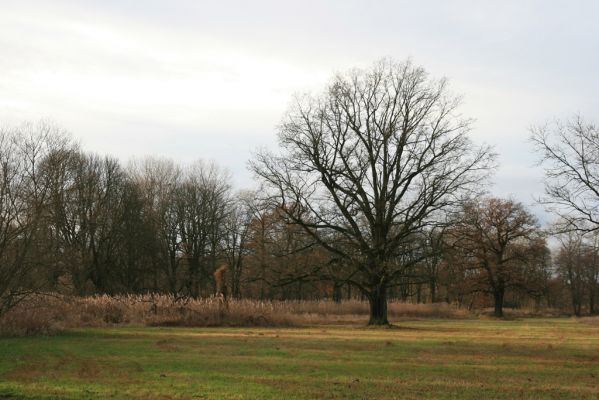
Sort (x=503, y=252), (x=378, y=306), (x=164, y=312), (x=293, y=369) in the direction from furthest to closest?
(x=503, y=252), (x=378, y=306), (x=164, y=312), (x=293, y=369)

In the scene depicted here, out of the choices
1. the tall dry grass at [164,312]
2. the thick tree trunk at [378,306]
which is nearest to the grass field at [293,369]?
the tall dry grass at [164,312]

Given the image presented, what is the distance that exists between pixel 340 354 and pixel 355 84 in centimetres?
2067

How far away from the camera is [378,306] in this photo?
111 feet

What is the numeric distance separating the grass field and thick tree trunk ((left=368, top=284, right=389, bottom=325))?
1170cm

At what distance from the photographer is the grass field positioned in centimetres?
1069

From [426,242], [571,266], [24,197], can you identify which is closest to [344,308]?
[426,242]

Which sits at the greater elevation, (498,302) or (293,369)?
(498,302)

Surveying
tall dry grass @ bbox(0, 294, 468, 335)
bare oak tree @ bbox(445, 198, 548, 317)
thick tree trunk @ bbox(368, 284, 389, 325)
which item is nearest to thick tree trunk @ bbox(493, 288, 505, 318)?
bare oak tree @ bbox(445, 198, 548, 317)

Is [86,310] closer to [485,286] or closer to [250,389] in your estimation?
[250,389]

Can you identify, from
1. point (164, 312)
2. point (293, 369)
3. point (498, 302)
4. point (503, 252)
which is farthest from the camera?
point (503, 252)

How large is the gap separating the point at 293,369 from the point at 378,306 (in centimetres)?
2055

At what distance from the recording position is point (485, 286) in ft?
202

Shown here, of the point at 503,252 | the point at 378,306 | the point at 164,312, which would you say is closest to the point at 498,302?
the point at 503,252

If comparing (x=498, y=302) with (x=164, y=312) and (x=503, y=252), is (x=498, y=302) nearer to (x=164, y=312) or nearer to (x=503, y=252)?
(x=503, y=252)
